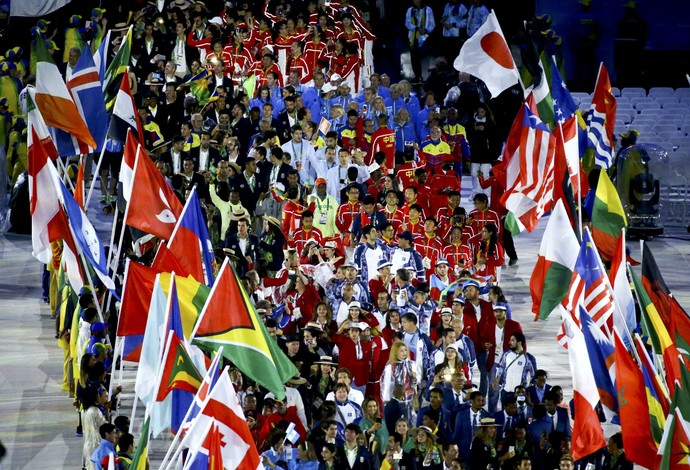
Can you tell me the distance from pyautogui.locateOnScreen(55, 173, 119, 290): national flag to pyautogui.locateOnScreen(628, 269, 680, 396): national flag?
18.0ft

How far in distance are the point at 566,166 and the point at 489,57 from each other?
231cm

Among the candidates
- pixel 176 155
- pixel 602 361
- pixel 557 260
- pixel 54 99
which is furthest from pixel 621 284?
pixel 176 155

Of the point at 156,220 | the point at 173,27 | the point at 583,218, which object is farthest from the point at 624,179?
the point at 156,220

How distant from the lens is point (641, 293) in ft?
52.6

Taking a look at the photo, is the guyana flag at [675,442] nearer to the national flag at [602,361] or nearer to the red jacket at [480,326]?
the national flag at [602,361]

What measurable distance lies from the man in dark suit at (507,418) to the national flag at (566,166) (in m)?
3.18

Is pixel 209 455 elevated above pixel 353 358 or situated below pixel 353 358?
above

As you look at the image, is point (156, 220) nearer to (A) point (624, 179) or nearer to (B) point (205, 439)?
A: (B) point (205, 439)

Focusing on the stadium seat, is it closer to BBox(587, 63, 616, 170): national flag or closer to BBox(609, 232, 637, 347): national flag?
BBox(587, 63, 616, 170): national flag

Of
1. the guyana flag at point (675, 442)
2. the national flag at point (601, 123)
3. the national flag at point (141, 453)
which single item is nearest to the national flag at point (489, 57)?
the national flag at point (601, 123)

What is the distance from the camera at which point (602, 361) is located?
16297 millimetres

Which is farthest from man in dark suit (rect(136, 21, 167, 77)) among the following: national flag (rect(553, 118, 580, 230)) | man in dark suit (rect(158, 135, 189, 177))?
national flag (rect(553, 118, 580, 230))

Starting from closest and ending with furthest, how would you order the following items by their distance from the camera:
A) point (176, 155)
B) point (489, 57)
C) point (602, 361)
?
point (602, 361) < point (489, 57) < point (176, 155)

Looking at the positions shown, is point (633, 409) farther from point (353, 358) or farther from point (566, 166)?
point (566, 166)
